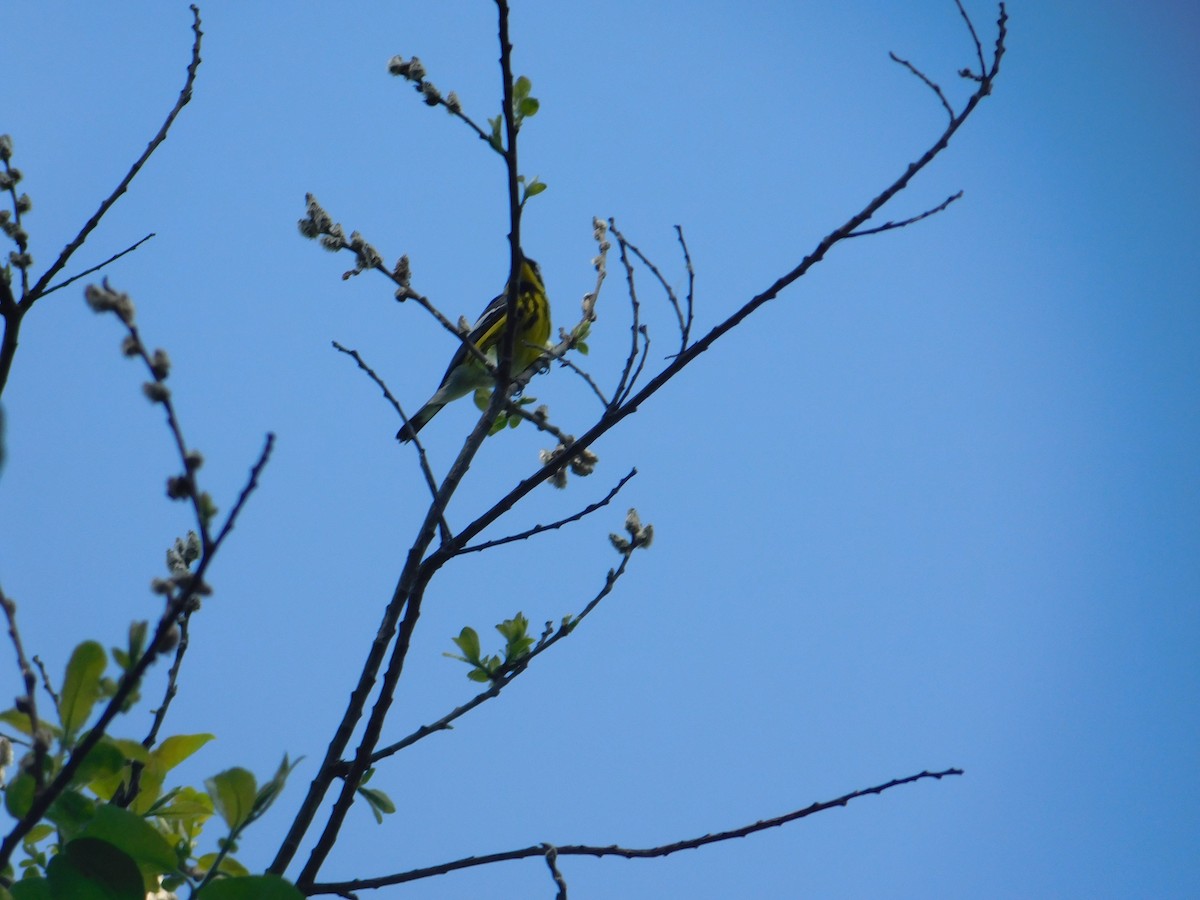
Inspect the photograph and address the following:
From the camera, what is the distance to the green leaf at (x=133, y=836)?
5.77 feet

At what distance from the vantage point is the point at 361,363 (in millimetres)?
3102

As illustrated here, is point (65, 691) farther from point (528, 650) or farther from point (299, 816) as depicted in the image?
point (528, 650)

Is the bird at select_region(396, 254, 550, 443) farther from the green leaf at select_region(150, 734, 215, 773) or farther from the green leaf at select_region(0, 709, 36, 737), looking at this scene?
the green leaf at select_region(0, 709, 36, 737)

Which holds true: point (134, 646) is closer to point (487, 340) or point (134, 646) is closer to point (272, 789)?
point (272, 789)

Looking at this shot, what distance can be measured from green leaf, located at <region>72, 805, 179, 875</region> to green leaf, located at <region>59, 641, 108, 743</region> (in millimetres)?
217

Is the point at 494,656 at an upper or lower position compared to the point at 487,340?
lower

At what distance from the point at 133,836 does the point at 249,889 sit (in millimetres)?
223

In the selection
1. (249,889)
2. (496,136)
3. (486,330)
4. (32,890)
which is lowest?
(32,890)

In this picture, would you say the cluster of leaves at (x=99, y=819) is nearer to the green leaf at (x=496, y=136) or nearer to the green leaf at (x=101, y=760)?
the green leaf at (x=101, y=760)

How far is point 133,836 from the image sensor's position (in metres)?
1.79

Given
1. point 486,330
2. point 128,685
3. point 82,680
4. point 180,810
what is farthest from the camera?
point 486,330

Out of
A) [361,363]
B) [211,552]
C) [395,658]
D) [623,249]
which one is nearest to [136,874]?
[211,552]

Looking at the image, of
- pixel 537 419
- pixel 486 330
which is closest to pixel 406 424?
pixel 537 419

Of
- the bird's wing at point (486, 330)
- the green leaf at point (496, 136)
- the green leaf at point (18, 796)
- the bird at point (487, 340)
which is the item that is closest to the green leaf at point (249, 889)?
the green leaf at point (18, 796)
